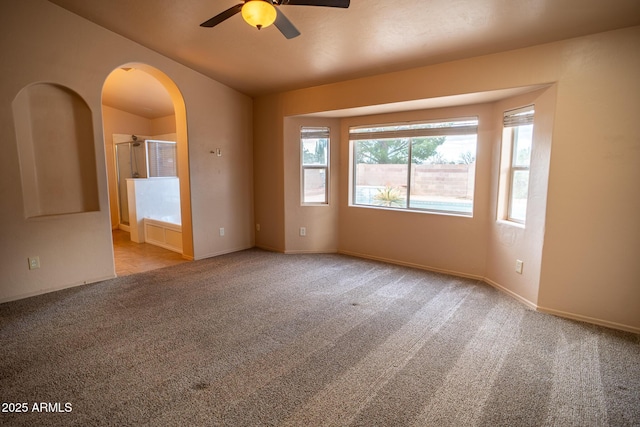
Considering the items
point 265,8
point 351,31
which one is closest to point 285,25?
point 265,8

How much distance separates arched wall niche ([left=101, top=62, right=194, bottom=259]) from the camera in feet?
14.5

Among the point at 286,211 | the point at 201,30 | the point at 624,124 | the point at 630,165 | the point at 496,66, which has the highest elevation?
the point at 201,30

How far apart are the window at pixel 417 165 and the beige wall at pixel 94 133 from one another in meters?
2.22

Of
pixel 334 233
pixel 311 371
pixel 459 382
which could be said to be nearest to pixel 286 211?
pixel 334 233

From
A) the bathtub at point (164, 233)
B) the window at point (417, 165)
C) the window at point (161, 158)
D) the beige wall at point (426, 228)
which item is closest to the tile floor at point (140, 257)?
the bathtub at point (164, 233)

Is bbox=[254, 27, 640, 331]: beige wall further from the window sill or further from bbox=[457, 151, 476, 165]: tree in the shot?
bbox=[457, 151, 476, 165]: tree

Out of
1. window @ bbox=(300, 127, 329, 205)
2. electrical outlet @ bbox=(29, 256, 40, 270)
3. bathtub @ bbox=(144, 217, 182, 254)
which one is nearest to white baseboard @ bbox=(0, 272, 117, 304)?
electrical outlet @ bbox=(29, 256, 40, 270)

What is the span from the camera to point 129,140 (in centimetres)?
725

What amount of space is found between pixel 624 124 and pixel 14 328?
5.42m

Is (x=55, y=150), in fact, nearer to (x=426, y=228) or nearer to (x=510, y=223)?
(x=426, y=228)

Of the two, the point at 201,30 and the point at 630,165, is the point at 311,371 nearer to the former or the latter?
the point at 630,165

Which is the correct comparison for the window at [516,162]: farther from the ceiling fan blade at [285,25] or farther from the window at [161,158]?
the window at [161,158]

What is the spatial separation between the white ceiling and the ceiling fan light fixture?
75 centimetres

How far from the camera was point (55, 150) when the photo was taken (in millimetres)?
3590
